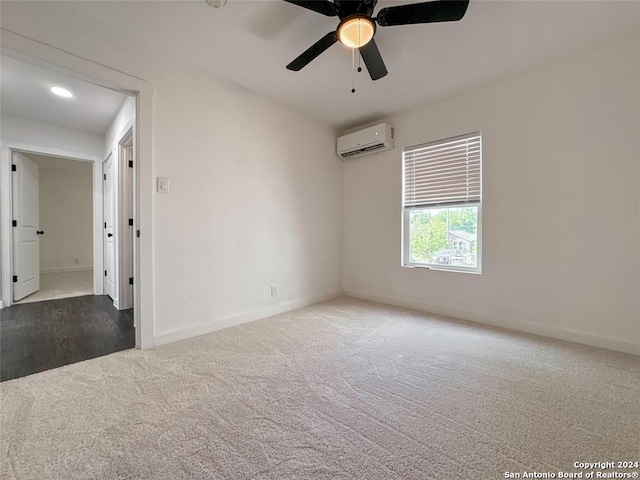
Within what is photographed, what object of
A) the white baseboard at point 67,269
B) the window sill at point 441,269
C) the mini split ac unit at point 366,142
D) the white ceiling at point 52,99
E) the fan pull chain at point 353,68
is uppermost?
the fan pull chain at point 353,68

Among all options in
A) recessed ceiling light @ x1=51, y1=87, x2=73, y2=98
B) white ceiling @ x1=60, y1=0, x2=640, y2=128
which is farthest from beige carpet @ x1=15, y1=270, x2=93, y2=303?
white ceiling @ x1=60, y1=0, x2=640, y2=128

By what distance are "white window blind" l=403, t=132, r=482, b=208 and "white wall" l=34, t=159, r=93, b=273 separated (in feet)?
20.9

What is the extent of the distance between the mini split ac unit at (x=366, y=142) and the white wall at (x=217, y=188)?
0.33m

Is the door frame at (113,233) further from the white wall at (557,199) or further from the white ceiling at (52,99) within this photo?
the white wall at (557,199)

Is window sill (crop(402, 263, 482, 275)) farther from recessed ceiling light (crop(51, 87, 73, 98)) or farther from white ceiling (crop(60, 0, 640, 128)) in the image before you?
recessed ceiling light (crop(51, 87, 73, 98))

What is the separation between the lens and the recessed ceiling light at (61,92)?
2773 millimetres

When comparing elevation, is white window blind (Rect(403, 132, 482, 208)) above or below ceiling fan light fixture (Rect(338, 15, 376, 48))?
below

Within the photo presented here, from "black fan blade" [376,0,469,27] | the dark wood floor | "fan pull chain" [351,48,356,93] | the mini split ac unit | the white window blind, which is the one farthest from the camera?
the mini split ac unit

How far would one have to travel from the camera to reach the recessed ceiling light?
2.77m

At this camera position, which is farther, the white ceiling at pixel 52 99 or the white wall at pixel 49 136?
the white wall at pixel 49 136

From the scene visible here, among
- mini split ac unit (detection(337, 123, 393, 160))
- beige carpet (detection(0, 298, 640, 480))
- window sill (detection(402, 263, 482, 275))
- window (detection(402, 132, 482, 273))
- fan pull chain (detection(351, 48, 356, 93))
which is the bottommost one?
beige carpet (detection(0, 298, 640, 480))

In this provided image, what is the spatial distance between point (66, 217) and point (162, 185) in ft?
19.1

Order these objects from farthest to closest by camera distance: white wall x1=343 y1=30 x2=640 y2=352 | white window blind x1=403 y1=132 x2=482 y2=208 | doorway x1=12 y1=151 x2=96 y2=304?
doorway x1=12 y1=151 x2=96 y2=304, white window blind x1=403 y1=132 x2=482 y2=208, white wall x1=343 y1=30 x2=640 y2=352

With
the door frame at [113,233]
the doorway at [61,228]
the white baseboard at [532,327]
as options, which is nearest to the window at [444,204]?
the white baseboard at [532,327]
